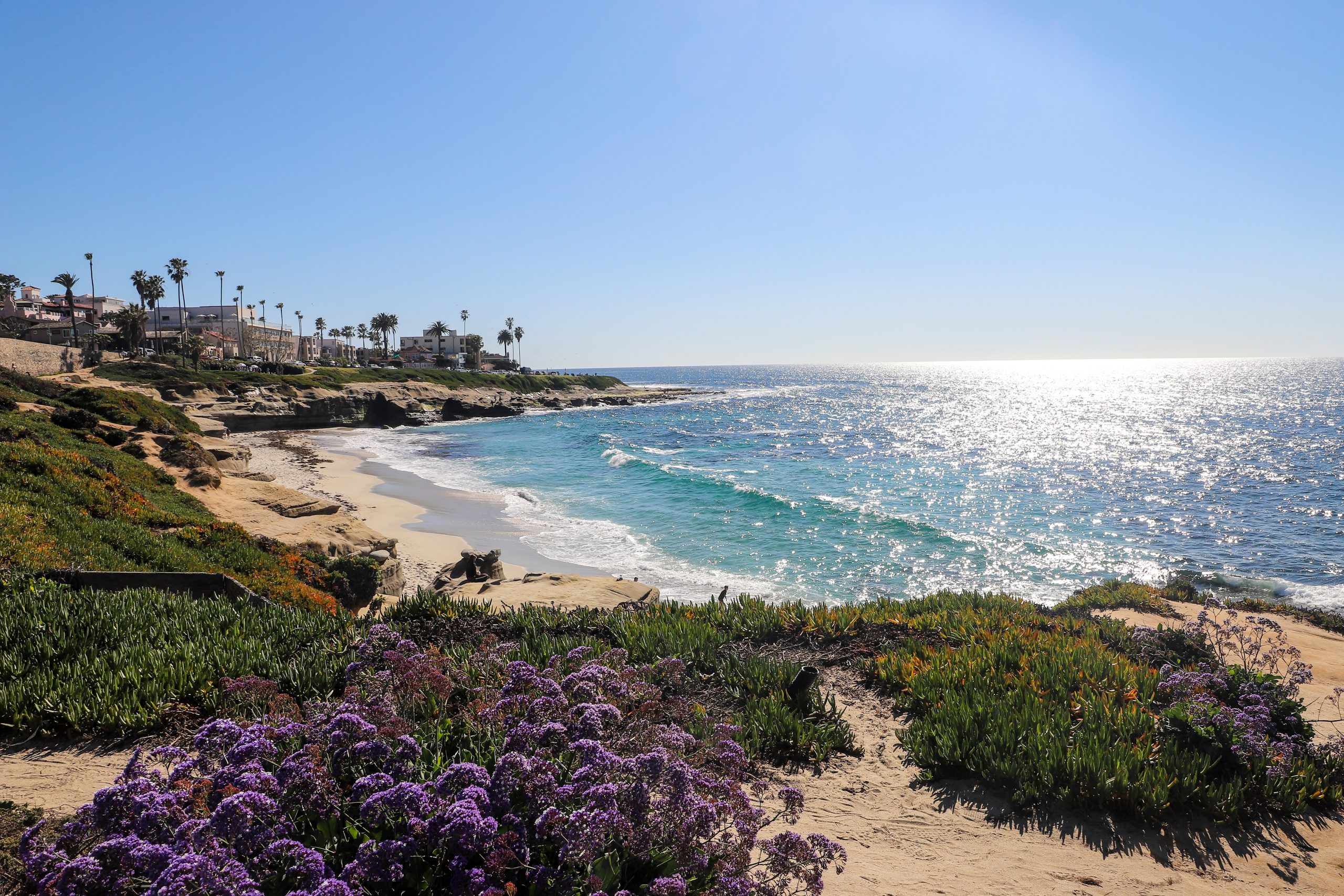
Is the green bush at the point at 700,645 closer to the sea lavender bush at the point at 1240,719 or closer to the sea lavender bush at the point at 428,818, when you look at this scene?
the sea lavender bush at the point at 428,818

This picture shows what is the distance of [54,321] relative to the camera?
84188 millimetres

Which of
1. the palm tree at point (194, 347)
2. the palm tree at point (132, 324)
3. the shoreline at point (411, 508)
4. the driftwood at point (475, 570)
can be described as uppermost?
the palm tree at point (132, 324)

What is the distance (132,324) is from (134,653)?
87296 millimetres

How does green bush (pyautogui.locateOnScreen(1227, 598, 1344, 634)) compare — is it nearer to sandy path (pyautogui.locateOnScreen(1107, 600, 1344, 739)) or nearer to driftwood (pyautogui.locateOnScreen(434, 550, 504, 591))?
sandy path (pyautogui.locateOnScreen(1107, 600, 1344, 739))

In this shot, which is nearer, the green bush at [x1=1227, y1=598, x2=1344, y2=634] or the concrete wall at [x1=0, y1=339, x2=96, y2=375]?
the green bush at [x1=1227, y1=598, x2=1344, y2=634]

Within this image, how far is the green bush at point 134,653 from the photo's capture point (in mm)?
5996

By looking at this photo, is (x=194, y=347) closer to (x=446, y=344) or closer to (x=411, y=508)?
(x=411, y=508)

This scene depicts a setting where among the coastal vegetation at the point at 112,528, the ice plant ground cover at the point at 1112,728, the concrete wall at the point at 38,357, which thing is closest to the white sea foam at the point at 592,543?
the coastal vegetation at the point at 112,528

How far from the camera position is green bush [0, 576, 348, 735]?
19.7ft

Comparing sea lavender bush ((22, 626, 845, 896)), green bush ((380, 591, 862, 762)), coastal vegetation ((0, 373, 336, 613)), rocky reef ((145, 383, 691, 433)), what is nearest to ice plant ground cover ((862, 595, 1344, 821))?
green bush ((380, 591, 862, 762))

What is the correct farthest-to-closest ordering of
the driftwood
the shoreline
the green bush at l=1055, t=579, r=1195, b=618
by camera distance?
the shoreline, the driftwood, the green bush at l=1055, t=579, r=1195, b=618

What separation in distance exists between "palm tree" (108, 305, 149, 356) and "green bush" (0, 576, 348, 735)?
8269 cm

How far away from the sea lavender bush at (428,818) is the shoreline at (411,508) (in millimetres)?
12799

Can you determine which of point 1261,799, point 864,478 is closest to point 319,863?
point 1261,799
